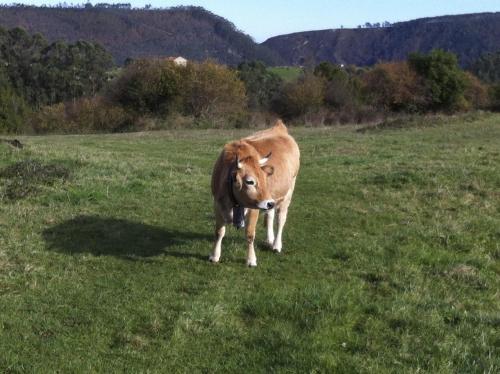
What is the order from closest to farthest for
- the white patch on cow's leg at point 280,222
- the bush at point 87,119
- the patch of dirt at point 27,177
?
the white patch on cow's leg at point 280,222, the patch of dirt at point 27,177, the bush at point 87,119

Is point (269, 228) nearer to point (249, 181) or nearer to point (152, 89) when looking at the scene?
point (249, 181)

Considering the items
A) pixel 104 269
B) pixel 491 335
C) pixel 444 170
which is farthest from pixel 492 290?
pixel 444 170

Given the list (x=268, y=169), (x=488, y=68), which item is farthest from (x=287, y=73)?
(x=268, y=169)

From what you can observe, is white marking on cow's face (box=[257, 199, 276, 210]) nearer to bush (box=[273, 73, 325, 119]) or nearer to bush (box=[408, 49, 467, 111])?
bush (box=[408, 49, 467, 111])

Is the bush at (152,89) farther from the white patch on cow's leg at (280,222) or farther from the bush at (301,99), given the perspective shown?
the white patch on cow's leg at (280,222)

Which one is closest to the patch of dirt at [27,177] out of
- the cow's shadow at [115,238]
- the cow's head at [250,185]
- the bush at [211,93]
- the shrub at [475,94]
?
the cow's shadow at [115,238]

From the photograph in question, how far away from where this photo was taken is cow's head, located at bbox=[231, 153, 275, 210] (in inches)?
265

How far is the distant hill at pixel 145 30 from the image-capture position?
13188 cm

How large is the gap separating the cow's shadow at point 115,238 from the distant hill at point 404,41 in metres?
137

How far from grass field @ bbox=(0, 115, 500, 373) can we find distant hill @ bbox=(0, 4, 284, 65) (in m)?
116

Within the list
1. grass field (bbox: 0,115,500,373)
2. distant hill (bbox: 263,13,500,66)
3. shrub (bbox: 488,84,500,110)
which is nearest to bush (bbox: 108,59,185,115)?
shrub (bbox: 488,84,500,110)

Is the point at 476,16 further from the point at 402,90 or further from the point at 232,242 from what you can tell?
the point at 232,242

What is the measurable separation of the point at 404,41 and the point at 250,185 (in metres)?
181

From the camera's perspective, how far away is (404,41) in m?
175
